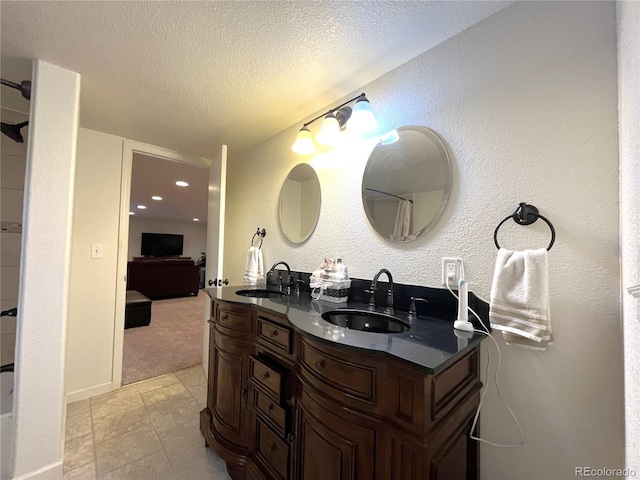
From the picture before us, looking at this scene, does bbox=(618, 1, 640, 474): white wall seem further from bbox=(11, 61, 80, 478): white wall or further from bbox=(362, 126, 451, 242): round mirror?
bbox=(11, 61, 80, 478): white wall

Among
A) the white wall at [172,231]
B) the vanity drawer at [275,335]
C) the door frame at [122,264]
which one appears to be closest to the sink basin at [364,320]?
the vanity drawer at [275,335]

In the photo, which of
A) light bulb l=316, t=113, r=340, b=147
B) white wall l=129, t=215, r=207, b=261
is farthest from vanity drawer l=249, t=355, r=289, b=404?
white wall l=129, t=215, r=207, b=261

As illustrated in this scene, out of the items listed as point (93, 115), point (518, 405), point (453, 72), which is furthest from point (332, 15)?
point (93, 115)

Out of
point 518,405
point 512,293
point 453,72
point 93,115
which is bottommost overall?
point 518,405

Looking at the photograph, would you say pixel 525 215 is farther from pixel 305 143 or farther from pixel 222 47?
pixel 222 47

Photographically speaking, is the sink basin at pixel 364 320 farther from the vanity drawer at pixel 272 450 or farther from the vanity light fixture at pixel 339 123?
the vanity light fixture at pixel 339 123

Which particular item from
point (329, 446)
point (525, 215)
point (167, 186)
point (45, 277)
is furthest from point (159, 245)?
point (525, 215)

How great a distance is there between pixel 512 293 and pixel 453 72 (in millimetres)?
969

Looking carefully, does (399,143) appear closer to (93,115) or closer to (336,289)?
(336,289)

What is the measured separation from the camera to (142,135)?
209 cm

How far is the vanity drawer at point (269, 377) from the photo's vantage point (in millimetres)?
1008

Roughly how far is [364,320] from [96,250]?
227 cm

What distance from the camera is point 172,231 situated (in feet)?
26.0

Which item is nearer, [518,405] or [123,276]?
[518,405]
